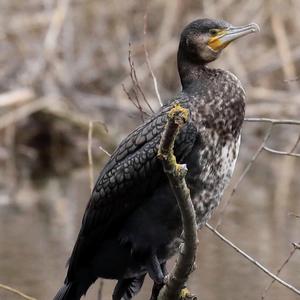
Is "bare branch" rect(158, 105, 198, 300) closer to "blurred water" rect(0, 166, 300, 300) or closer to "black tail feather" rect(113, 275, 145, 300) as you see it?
"black tail feather" rect(113, 275, 145, 300)

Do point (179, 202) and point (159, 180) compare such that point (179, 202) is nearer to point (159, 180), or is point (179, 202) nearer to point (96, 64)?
point (159, 180)

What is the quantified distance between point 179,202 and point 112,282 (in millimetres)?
3736

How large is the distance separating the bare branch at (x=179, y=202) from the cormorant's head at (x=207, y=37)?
110cm

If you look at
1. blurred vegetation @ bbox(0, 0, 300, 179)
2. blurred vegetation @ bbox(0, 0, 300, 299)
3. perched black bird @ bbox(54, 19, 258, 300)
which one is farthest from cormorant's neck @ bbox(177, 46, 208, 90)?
blurred vegetation @ bbox(0, 0, 300, 179)

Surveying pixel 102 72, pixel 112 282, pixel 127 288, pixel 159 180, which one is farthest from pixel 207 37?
pixel 102 72

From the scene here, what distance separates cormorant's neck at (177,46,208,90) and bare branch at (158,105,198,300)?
969 mm

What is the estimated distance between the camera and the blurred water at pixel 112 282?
7328 mm

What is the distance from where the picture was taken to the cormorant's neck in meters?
4.99

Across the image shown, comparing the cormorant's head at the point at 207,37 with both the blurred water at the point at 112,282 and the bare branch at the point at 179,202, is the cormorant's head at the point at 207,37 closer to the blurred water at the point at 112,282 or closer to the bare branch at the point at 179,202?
the bare branch at the point at 179,202

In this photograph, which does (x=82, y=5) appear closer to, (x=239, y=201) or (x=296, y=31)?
(x=296, y=31)

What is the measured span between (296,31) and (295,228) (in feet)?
16.6

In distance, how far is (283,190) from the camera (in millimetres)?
10633

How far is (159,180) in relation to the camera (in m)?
4.79

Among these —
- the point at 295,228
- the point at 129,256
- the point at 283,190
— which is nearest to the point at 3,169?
the point at 283,190
